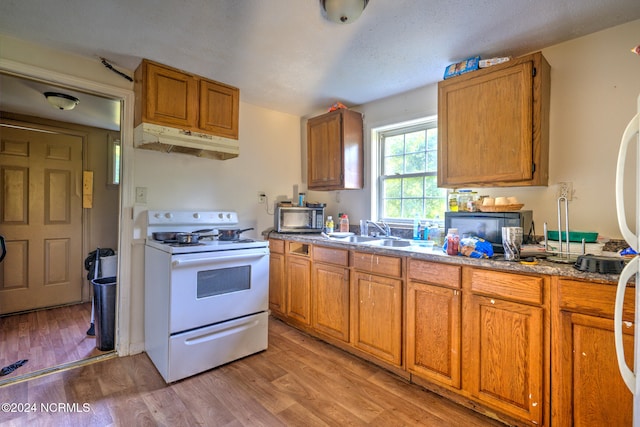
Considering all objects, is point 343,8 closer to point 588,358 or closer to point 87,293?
point 588,358

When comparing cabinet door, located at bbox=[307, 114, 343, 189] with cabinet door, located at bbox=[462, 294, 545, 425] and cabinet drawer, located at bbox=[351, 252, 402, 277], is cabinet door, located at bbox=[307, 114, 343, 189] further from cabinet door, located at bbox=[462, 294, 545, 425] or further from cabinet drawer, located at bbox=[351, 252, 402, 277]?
cabinet door, located at bbox=[462, 294, 545, 425]

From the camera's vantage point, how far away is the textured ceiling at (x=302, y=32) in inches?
64.0

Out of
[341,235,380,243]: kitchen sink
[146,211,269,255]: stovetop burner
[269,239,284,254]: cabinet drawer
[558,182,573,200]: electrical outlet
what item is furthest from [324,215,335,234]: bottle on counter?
[558,182,573,200]: electrical outlet

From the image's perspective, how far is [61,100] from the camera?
110 inches

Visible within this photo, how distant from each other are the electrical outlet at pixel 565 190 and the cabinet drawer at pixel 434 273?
883 millimetres

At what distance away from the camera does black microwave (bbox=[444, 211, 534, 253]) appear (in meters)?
1.85

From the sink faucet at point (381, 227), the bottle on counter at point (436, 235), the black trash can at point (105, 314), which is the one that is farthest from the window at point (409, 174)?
the black trash can at point (105, 314)

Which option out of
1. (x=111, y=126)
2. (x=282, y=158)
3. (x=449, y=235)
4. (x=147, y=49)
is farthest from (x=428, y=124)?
(x=111, y=126)

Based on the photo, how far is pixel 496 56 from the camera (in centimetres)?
213

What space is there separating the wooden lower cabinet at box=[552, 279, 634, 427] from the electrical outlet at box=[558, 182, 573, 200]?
2.60ft

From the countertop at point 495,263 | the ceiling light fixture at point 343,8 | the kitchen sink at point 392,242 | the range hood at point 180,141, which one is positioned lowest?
the countertop at point 495,263

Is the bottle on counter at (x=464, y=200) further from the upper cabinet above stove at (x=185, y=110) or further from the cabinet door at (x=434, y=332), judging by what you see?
the upper cabinet above stove at (x=185, y=110)

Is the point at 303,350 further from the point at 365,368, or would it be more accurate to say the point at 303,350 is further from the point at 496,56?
the point at 496,56

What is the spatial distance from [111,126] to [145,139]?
2012 millimetres
